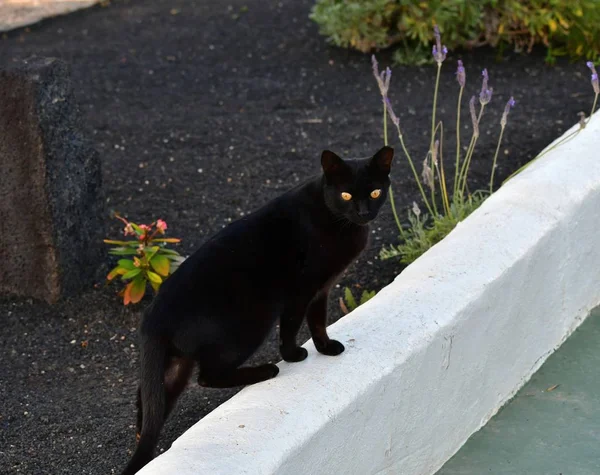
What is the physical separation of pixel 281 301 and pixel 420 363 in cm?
49

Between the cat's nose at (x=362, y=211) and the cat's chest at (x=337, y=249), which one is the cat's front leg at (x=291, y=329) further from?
the cat's nose at (x=362, y=211)

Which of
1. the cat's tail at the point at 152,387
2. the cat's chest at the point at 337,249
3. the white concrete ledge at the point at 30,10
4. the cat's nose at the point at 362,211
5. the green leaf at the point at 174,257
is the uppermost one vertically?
the cat's nose at the point at 362,211

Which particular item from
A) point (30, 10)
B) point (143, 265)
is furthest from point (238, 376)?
point (30, 10)

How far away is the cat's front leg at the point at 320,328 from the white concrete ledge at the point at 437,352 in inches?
1.7

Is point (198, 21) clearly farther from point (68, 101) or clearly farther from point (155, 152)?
point (68, 101)

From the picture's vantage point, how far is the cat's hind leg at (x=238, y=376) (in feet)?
9.53

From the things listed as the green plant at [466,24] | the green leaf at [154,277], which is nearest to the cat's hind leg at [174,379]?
the green leaf at [154,277]

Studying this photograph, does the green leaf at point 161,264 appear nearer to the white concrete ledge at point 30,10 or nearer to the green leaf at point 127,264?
the green leaf at point 127,264

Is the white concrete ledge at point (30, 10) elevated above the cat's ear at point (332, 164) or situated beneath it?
Answer: situated beneath

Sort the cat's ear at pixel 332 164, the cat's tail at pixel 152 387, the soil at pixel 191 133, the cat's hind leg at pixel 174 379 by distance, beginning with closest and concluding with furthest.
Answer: the cat's tail at pixel 152 387 < the cat's hind leg at pixel 174 379 < the cat's ear at pixel 332 164 < the soil at pixel 191 133

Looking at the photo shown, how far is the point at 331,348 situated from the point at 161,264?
3.99 ft

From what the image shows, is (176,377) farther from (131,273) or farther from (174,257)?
(174,257)

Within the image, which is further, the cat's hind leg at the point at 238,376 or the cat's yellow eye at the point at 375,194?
the cat's yellow eye at the point at 375,194

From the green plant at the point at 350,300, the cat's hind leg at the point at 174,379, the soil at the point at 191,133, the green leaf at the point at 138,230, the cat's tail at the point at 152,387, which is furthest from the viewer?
the green leaf at the point at 138,230
